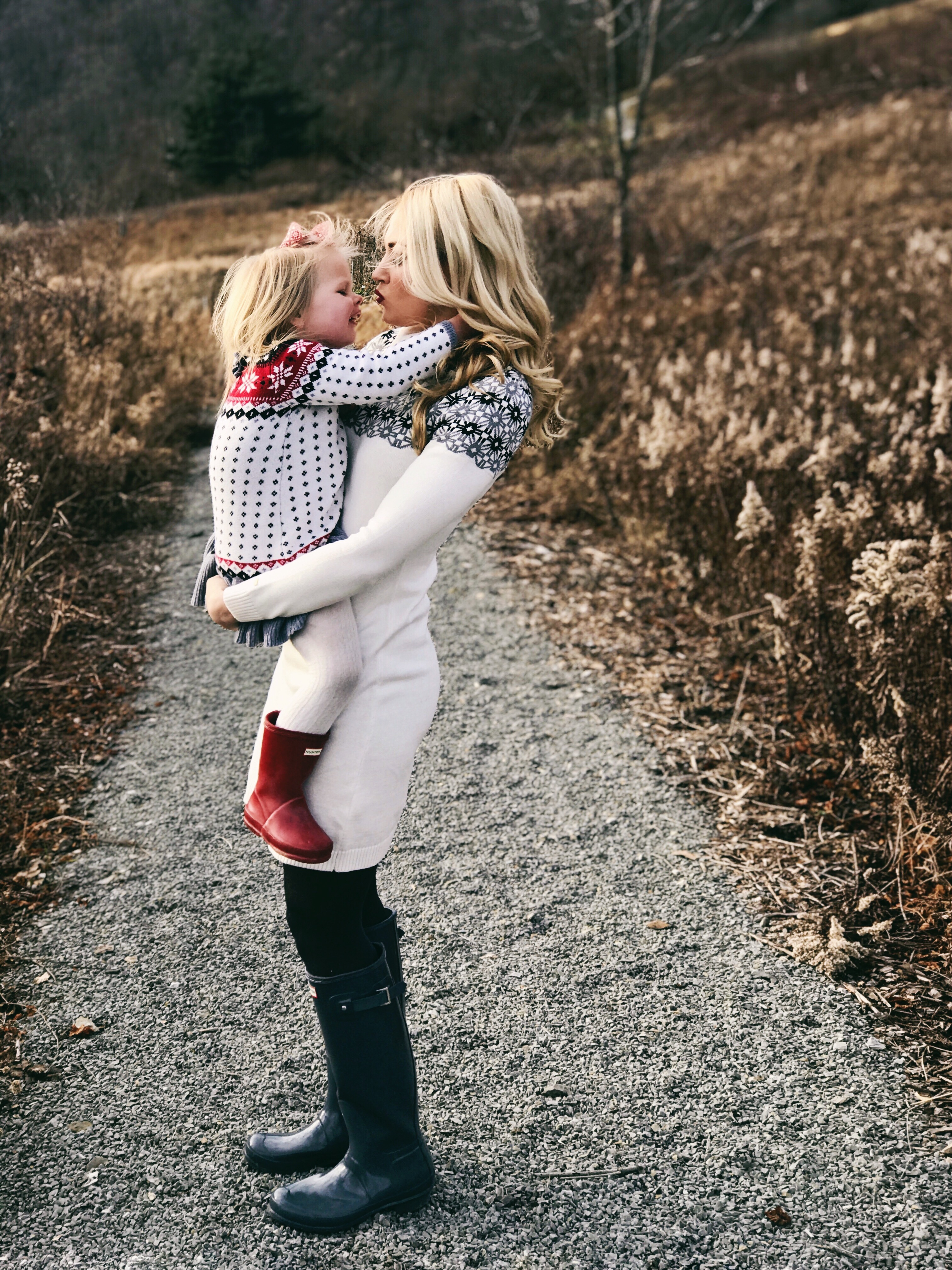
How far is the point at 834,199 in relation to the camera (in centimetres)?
1619

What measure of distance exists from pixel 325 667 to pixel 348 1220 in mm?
1157

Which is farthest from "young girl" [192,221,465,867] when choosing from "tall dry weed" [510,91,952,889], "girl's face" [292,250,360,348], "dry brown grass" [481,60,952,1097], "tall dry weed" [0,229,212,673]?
"tall dry weed" [0,229,212,673]

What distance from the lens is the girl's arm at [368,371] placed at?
1.50 meters

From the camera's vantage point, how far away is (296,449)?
5.16 ft

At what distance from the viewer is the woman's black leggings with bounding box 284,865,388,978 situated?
1.72 meters

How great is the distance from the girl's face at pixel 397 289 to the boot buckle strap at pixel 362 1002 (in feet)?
4.04

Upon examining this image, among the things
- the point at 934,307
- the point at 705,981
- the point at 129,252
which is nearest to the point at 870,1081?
the point at 705,981

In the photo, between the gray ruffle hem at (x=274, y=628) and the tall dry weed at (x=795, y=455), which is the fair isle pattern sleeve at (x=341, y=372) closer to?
the gray ruffle hem at (x=274, y=628)

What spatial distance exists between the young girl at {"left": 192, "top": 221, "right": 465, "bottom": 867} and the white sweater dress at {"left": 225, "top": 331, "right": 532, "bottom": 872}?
3 cm

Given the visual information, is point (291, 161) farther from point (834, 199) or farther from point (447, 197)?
point (447, 197)

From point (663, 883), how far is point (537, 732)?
3.49 feet

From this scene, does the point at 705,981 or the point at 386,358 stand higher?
the point at 386,358

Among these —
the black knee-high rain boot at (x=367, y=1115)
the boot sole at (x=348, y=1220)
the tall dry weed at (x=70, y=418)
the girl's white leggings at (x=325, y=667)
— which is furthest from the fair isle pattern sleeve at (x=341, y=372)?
the tall dry weed at (x=70, y=418)

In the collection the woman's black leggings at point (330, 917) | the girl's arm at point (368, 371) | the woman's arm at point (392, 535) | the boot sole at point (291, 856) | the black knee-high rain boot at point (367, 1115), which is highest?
the girl's arm at point (368, 371)
